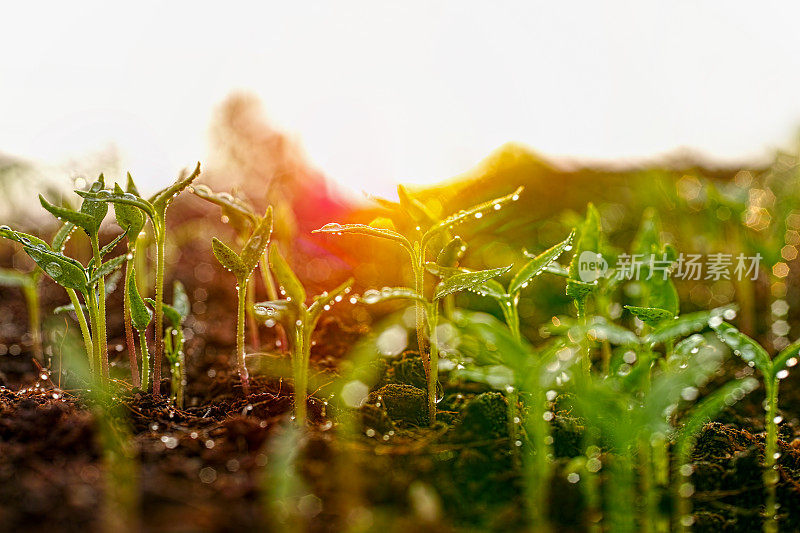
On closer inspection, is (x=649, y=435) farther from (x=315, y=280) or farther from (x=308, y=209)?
(x=308, y=209)

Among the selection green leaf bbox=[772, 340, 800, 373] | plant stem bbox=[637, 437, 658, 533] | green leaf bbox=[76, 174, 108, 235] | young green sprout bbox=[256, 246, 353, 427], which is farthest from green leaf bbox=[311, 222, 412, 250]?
green leaf bbox=[772, 340, 800, 373]

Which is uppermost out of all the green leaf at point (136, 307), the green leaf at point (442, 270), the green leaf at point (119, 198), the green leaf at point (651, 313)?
the green leaf at point (119, 198)

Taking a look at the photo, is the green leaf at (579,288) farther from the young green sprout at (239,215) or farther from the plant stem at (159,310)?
the plant stem at (159,310)

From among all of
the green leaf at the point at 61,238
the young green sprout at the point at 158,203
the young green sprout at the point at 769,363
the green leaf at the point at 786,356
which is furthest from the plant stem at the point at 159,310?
the green leaf at the point at 786,356

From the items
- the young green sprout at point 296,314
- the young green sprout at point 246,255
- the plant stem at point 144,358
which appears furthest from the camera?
the plant stem at point 144,358

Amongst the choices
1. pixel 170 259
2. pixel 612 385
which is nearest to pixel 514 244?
pixel 170 259

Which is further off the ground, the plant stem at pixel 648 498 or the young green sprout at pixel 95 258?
the young green sprout at pixel 95 258

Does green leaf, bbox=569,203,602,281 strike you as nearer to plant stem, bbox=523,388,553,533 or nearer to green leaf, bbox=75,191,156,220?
plant stem, bbox=523,388,553,533
